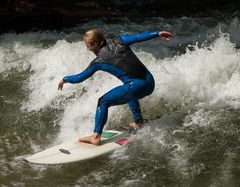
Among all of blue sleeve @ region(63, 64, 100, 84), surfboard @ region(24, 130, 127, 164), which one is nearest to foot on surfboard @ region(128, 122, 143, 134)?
surfboard @ region(24, 130, 127, 164)

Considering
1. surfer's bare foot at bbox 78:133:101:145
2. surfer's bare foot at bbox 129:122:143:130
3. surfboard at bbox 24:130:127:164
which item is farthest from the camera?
surfer's bare foot at bbox 129:122:143:130

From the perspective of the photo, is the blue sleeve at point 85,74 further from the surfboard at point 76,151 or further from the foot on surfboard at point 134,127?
the foot on surfboard at point 134,127

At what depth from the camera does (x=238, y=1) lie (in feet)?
44.9

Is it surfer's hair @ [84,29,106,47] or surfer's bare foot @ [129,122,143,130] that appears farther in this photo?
surfer's bare foot @ [129,122,143,130]

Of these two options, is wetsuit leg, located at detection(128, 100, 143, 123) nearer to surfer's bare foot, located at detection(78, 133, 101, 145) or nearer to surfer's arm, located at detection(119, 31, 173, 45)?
surfer's bare foot, located at detection(78, 133, 101, 145)

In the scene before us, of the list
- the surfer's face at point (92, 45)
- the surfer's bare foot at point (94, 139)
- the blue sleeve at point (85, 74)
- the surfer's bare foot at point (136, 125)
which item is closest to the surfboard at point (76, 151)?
the surfer's bare foot at point (94, 139)

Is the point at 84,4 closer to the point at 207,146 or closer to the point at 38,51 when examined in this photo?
the point at 38,51

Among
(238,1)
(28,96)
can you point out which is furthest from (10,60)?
(238,1)

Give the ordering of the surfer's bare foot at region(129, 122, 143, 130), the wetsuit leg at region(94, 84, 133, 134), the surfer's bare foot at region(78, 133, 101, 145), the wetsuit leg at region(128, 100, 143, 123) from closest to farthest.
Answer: the wetsuit leg at region(94, 84, 133, 134), the surfer's bare foot at region(78, 133, 101, 145), the wetsuit leg at region(128, 100, 143, 123), the surfer's bare foot at region(129, 122, 143, 130)

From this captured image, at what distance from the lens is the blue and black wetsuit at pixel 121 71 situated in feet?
18.9

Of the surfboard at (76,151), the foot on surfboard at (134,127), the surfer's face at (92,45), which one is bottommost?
the surfboard at (76,151)

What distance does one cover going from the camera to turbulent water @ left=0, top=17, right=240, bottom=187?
555 centimetres

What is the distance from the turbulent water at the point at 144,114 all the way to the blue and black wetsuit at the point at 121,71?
0.62 meters

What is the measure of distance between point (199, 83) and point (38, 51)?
367cm
